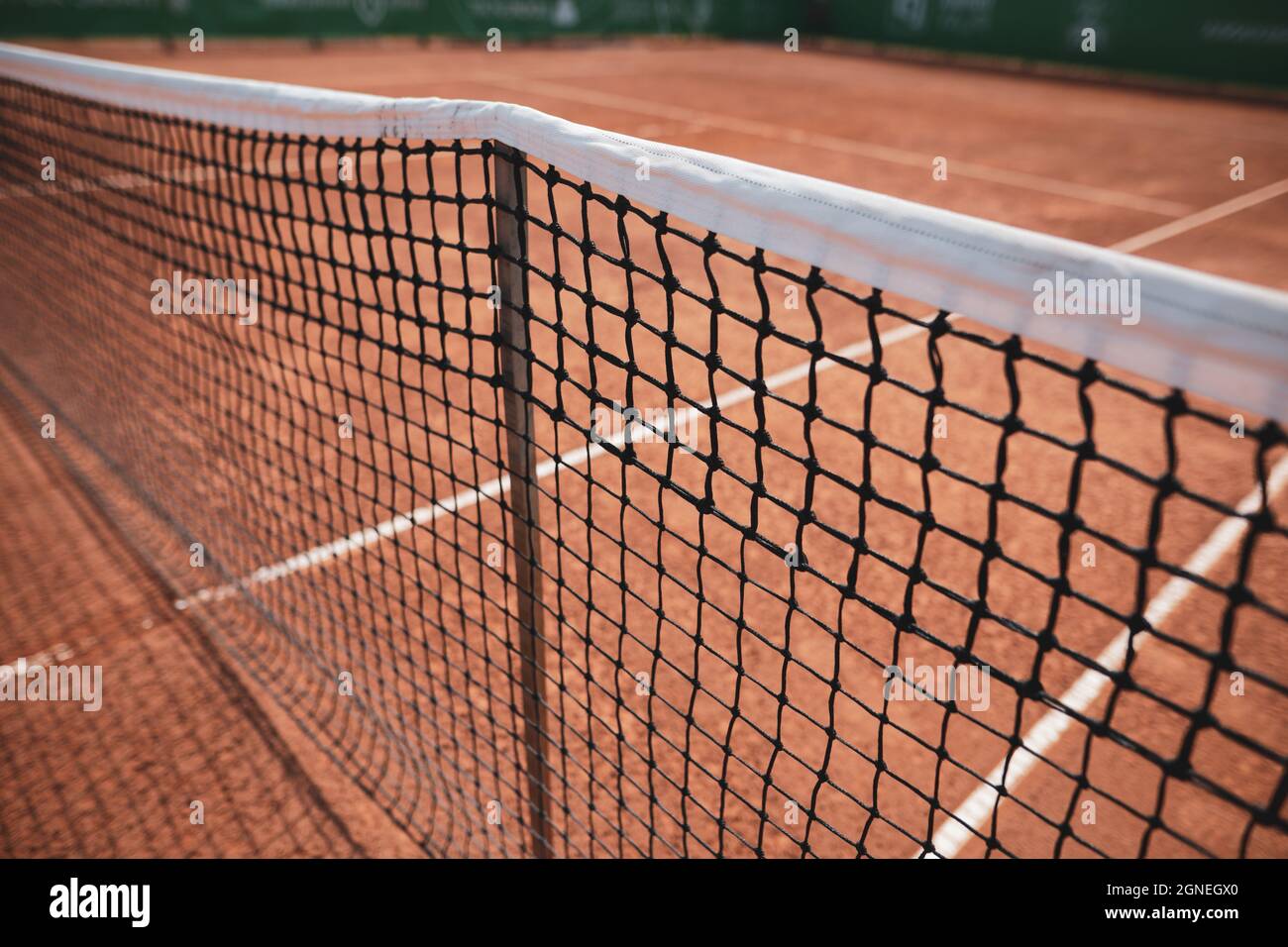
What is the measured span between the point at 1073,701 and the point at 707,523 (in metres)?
1.90

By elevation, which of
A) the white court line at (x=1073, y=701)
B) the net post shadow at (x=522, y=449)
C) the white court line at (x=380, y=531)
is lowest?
the white court line at (x=1073, y=701)

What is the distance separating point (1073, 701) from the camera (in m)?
3.40

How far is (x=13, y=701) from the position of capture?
11.1ft

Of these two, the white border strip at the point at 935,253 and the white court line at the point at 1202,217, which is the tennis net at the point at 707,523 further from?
the white court line at the point at 1202,217

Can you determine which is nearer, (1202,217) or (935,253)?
(935,253)

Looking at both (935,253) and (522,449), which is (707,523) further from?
(935,253)

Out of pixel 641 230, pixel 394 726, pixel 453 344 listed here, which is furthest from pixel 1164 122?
pixel 394 726

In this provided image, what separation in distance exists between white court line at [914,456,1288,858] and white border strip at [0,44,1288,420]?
1218 millimetres

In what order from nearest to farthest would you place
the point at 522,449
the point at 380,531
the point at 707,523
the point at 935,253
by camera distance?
the point at 935,253
the point at 522,449
the point at 380,531
the point at 707,523

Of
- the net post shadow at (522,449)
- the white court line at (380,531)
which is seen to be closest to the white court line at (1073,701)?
the net post shadow at (522,449)

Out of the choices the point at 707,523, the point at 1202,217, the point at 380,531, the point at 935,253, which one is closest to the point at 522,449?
the point at 935,253

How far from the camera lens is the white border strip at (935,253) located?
1.10 metres

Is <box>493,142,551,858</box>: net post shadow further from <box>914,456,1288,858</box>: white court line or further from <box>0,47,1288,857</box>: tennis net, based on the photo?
<box>914,456,1288,858</box>: white court line
